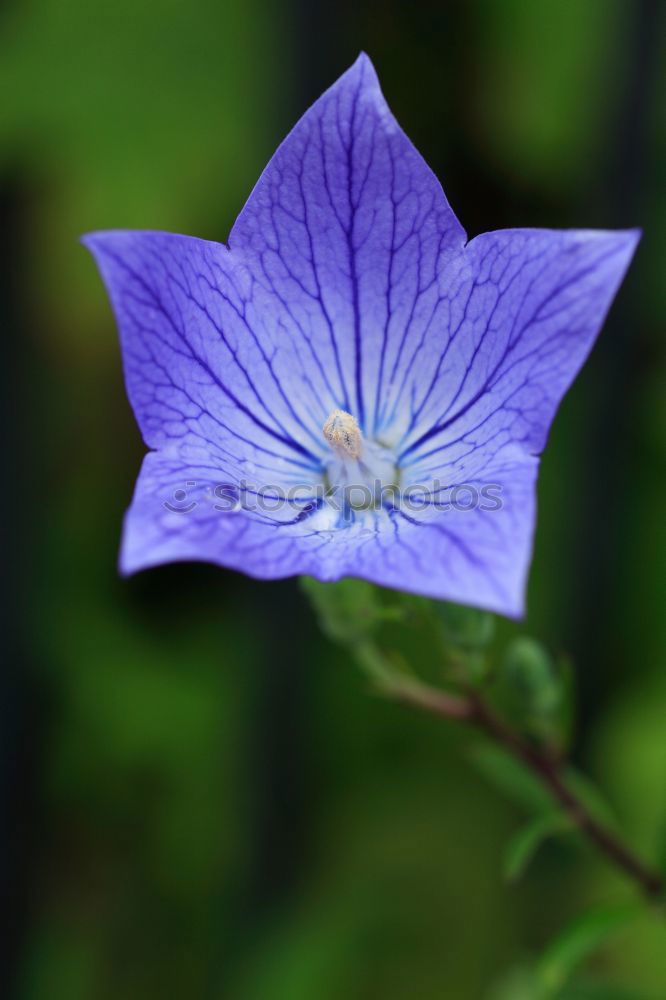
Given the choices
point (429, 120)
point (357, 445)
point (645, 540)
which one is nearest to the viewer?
point (357, 445)

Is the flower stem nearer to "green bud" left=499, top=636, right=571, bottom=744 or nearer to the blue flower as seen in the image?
"green bud" left=499, top=636, right=571, bottom=744

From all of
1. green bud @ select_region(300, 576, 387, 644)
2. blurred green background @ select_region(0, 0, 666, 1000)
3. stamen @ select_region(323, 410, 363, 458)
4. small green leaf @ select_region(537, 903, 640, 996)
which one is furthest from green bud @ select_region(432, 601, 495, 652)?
blurred green background @ select_region(0, 0, 666, 1000)

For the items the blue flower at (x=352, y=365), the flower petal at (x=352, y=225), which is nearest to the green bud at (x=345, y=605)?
the blue flower at (x=352, y=365)

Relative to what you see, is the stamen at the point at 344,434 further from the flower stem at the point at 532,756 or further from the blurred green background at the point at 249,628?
the blurred green background at the point at 249,628

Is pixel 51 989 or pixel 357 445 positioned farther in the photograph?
pixel 51 989

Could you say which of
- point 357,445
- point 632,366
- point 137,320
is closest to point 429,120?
point 632,366

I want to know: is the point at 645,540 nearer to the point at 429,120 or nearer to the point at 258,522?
the point at 429,120

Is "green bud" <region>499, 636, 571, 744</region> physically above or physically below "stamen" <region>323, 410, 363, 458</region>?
below
